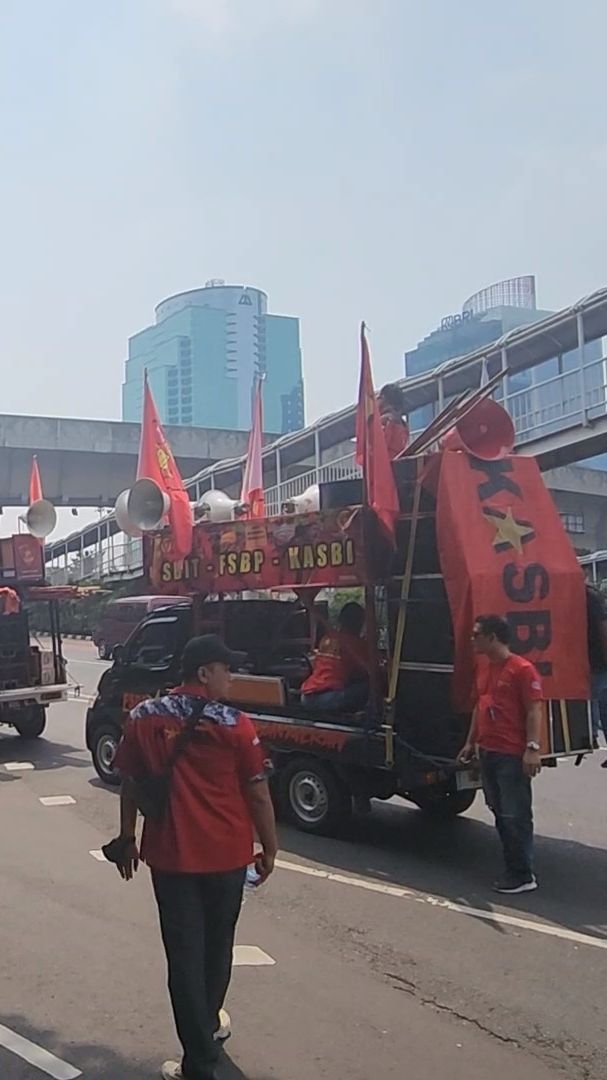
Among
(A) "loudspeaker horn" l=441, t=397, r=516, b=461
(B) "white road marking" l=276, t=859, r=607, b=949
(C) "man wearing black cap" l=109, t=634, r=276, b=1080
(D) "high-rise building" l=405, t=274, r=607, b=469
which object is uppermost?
(D) "high-rise building" l=405, t=274, r=607, b=469

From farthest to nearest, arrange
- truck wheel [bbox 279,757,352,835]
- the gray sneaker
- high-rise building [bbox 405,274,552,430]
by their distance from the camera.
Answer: high-rise building [bbox 405,274,552,430]
truck wheel [bbox 279,757,352,835]
the gray sneaker

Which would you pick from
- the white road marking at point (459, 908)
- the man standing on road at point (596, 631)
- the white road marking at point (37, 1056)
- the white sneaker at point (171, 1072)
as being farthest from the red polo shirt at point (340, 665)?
the white sneaker at point (171, 1072)

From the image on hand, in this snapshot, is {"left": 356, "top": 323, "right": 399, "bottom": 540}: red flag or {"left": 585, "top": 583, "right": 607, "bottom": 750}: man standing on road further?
{"left": 585, "top": 583, "right": 607, "bottom": 750}: man standing on road

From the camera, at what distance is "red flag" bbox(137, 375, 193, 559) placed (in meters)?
9.55

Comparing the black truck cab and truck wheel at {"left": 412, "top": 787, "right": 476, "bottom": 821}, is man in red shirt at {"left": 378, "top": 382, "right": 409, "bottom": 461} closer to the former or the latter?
the black truck cab

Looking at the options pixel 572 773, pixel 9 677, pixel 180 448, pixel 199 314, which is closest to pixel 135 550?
pixel 180 448

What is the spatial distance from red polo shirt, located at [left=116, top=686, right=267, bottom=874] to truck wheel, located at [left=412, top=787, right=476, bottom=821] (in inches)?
198

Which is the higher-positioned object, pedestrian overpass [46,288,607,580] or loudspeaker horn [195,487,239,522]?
pedestrian overpass [46,288,607,580]

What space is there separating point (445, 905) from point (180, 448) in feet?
106

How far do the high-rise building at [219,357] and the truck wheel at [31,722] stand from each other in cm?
3332

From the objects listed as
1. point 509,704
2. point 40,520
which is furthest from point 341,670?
point 40,520

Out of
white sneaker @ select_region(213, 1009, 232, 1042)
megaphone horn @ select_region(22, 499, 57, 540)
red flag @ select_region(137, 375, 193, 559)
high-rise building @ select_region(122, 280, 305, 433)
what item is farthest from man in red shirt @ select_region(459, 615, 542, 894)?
high-rise building @ select_region(122, 280, 305, 433)

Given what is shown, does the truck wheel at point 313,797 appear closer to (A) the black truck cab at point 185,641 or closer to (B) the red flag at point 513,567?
(B) the red flag at point 513,567

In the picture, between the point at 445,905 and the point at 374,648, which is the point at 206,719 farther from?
the point at 374,648
